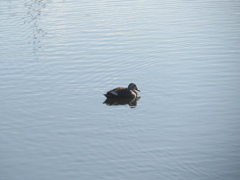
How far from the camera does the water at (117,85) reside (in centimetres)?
1079

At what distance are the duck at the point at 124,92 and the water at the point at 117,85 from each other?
0.96 ft

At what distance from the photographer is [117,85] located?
610 inches

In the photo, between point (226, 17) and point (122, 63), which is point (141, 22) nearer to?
point (226, 17)

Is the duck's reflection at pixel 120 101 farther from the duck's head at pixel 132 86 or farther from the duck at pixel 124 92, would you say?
the duck's head at pixel 132 86

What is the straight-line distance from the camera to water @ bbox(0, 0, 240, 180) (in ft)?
35.4

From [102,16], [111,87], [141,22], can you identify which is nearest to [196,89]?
[111,87]

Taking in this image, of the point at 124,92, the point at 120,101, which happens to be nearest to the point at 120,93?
the point at 124,92

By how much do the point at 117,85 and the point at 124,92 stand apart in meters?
0.90

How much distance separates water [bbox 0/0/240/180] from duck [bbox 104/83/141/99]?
0.96ft

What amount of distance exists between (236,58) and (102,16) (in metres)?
7.89

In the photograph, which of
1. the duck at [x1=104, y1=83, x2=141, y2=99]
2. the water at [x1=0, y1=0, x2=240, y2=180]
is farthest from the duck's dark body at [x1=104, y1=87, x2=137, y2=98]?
the water at [x1=0, y1=0, x2=240, y2=180]

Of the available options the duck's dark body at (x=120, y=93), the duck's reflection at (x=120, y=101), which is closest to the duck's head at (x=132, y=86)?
the duck's dark body at (x=120, y=93)

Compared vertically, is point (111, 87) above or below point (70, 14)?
below

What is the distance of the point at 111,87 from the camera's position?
15.3 m
